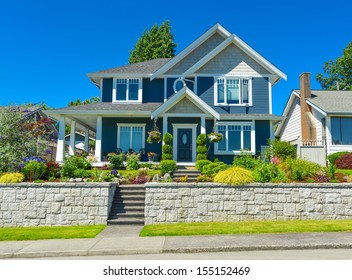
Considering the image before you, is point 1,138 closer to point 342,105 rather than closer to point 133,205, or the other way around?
point 133,205

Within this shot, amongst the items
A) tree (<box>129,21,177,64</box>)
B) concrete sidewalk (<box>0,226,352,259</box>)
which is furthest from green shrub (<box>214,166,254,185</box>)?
tree (<box>129,21,177,64</box>)

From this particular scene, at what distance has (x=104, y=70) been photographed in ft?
66.6

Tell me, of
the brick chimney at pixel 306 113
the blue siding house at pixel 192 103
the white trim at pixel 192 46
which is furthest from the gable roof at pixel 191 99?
the brick chimney at pixel 306 113

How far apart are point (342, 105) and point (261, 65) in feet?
24.6

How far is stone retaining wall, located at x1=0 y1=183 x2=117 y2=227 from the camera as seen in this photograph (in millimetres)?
9945

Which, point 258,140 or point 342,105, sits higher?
point 342,105

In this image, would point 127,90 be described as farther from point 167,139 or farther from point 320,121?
point 320,121

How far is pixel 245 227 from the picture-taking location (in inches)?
345

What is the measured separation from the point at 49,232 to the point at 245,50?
1596cm

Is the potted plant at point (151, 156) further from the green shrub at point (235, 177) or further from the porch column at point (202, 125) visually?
the green shrub at point (235, 177)

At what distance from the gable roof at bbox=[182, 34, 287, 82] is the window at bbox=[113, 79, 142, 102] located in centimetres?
326

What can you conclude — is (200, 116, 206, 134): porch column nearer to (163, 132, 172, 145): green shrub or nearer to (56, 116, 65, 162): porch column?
(163, 132, 172, 145): green shrub

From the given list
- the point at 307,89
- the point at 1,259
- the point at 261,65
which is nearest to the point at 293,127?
the point at 307,89

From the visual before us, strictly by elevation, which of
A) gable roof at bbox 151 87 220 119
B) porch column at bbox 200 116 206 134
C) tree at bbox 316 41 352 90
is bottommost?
porch column at bbox 200 116 206 134
